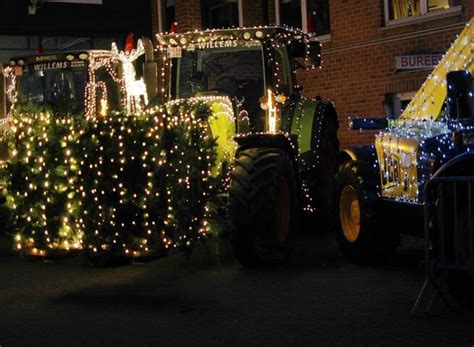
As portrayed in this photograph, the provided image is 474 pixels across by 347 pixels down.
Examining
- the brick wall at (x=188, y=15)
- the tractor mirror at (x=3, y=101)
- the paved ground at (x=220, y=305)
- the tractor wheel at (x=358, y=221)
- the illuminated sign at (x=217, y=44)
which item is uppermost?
the brick wall at (x=188, y=15)

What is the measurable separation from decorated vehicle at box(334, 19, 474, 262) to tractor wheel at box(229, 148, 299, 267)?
0.76 metres

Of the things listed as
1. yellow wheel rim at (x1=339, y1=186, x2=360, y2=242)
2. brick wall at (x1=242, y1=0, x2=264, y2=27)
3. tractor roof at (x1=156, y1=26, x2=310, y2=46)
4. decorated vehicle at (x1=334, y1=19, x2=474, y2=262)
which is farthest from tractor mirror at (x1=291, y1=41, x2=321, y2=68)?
brick wall at (x1=242, y1=0, x2=264, y2=27)

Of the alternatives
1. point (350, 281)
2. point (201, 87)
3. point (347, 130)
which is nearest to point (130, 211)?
point (350, 281)

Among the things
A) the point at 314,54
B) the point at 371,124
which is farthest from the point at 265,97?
the point at 371,124

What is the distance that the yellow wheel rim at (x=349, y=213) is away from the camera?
9945 millimetres

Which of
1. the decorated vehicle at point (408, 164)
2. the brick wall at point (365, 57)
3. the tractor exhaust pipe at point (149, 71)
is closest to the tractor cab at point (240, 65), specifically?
the tractor exhaust pipe at point (149, 71)

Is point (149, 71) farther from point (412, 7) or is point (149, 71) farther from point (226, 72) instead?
point (412, 7)

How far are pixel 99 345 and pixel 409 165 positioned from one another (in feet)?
12.0

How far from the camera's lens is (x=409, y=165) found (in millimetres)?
8664

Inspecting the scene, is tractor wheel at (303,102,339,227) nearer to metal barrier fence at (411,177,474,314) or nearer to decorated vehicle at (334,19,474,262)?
decorated vehicle at (334,19,474,262)

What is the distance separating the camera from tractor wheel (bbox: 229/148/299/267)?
934 cm

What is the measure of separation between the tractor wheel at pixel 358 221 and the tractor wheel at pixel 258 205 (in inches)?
25.1

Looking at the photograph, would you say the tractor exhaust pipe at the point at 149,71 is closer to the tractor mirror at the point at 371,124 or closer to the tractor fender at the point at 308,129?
the tractor fender at the point at 308,129

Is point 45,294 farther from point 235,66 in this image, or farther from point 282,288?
point 235,66
